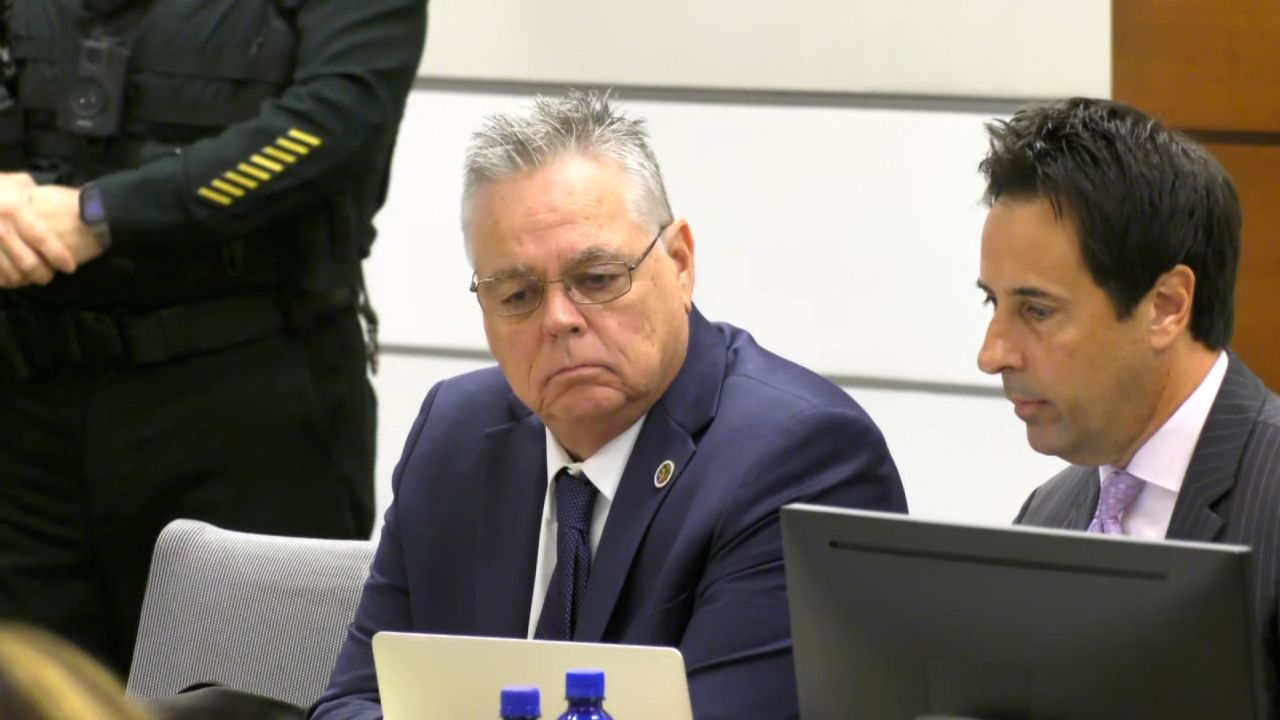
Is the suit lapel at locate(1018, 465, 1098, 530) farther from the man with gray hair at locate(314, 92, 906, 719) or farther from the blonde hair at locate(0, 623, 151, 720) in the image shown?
the blonde hair at locate(0, 623, 151, 720)

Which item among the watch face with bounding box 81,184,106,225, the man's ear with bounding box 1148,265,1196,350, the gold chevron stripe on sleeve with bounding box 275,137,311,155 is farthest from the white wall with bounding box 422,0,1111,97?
the man's ear with bounding box 1148,265,1196,350

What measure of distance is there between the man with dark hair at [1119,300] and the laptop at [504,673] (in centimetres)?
57

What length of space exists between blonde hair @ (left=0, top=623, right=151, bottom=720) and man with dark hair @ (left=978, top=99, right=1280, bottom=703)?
4.41 feet

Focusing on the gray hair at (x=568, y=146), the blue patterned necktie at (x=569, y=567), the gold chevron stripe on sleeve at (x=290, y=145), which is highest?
the gray hair at (x=568, y=146)

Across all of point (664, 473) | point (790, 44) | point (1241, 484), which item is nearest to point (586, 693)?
point (664, 473)

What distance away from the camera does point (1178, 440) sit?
2.22 metres

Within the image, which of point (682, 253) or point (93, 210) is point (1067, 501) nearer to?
point (682, 253)

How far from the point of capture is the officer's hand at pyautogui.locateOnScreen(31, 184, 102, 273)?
3.08 m

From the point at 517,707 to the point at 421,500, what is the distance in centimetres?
81

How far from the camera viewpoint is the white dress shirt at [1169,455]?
2215mm

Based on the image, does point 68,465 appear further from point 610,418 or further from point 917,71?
point 917,71

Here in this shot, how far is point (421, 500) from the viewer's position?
2.61 meters

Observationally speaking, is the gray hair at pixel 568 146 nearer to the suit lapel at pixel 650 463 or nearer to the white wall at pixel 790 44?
the suit lapel at pixel 650 463

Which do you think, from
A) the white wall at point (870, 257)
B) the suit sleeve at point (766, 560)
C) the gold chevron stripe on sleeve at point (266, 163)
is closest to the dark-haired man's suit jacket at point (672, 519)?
the suit sleeve at point (766, 560)
